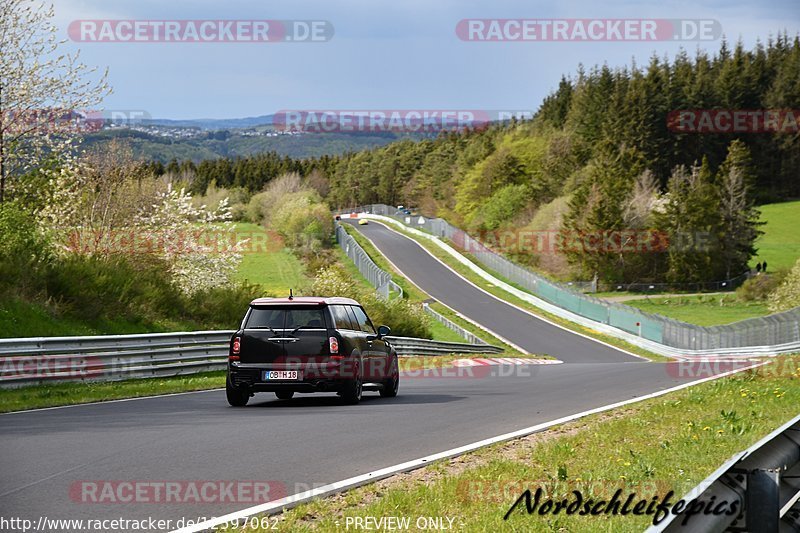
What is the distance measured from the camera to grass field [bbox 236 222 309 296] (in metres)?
82.4

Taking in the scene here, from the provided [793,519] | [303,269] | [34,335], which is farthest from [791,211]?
[793,519]

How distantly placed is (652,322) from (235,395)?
44.0 m

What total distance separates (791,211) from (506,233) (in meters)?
43.4

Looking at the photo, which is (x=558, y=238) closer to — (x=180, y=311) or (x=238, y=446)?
(x=180, y=311)

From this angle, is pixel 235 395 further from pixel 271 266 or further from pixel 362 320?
pixel 271 266

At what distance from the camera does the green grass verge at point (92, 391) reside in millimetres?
15064

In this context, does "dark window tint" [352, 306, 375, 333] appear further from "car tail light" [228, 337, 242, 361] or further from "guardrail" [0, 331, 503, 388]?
"guardrail" [0, 331, 503, 388]

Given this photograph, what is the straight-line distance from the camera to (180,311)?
28.3 metres

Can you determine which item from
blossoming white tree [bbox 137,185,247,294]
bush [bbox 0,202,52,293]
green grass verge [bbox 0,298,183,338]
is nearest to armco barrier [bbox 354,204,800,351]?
blossoming white tree [bbox 137,185,247,294]

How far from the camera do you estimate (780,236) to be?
124m

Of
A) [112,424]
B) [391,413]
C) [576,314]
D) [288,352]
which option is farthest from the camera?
[576,314]

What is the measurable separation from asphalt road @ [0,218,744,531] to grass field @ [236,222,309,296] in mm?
55885

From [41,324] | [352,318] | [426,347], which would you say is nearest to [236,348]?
[352,318]

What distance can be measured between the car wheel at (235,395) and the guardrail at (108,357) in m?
4.00
